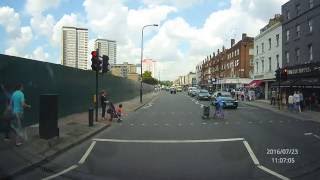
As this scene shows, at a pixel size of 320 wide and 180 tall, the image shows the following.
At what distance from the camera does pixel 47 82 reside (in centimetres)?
2383

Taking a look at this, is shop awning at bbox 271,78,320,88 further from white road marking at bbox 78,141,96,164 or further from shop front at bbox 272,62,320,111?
white road marking at bbox 78,141,96,164

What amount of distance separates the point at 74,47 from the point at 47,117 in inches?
1875

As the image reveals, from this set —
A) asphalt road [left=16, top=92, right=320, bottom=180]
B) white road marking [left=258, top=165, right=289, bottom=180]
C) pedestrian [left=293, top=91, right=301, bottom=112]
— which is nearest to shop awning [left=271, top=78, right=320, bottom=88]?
pedestrian [left=293, top=91, right=301, bottom=112]

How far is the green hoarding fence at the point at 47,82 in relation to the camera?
1803 centimetres

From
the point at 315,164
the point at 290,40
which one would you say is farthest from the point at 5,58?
the point at 290,40

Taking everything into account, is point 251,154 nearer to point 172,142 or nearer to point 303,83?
point 172,142

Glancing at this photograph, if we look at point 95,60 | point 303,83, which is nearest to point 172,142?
point 95,60

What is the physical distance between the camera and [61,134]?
17484 mm

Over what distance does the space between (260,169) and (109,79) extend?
35.4m

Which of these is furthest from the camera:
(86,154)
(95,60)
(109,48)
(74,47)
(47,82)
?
(109,48)

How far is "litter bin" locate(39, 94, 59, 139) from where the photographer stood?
49.6 feet

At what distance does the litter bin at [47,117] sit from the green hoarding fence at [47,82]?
209 cm

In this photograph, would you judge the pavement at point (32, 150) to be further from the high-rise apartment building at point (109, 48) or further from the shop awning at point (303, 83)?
the high-rise apartment building at point (109, 48)

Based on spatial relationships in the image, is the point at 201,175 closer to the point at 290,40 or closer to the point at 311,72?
the point at 311,72
